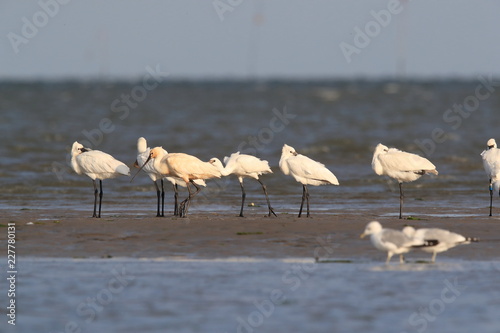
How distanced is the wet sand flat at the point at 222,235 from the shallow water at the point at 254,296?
58 centimetres

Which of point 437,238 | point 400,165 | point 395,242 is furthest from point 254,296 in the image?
point 400,165

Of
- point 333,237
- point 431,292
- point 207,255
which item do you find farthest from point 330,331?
point 333,237

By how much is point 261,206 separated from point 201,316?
9970 millimetres

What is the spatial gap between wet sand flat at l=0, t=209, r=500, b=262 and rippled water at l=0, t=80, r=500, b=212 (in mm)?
2755

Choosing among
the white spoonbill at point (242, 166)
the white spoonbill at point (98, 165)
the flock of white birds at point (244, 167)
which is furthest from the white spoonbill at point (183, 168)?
the white spoonbill at point (98, 165)

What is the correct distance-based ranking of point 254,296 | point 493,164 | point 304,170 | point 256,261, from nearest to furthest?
point 254,296 → point 256,261 → point 493,164 → point 304,170

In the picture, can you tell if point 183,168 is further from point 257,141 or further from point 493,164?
point 257,141

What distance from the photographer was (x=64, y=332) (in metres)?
8.78

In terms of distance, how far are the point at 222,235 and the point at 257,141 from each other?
21955 millimetres

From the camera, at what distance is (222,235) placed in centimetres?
1426

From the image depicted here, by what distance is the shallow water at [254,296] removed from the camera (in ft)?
29.6

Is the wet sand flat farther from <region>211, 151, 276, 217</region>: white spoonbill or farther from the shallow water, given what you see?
<region>211, 151, 276, 217</region>: white spoonbill

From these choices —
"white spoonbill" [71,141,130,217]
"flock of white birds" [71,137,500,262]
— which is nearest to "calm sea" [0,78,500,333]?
"flock of white birds" [71,137,500,262]

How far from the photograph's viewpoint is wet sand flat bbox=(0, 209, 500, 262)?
12852 millimetres
